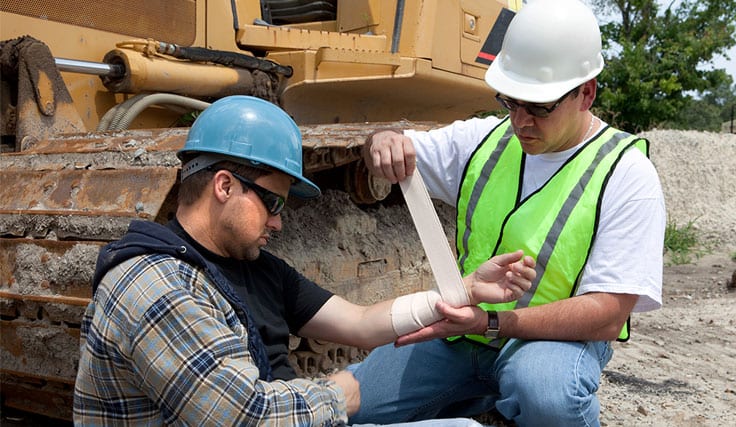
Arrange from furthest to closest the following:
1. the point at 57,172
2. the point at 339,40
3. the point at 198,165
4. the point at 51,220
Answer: the point at 339,40, the point at 57,172, the point at 51,220, the point at 198,165

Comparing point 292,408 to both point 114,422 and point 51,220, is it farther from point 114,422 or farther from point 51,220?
point 51,220

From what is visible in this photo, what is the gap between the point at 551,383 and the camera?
7.77ft

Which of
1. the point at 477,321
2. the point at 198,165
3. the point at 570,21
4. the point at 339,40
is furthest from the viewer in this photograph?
the point at 339,40

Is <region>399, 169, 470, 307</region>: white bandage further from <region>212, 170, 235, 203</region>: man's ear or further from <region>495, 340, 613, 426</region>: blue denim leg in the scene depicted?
<region>212, 170, 235, 203</region>: man's ear

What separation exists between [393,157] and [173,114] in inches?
75.8

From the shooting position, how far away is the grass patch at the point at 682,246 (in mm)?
11750

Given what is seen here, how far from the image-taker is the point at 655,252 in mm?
2451

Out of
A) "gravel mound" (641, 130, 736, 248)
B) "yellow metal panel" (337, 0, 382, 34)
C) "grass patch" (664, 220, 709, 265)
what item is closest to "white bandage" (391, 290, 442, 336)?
"yellow metal panel" (337, 0, 382, 34)

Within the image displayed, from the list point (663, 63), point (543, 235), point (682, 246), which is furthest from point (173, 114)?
point (663, 63)

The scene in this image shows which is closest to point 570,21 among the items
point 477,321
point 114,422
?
point 477,321

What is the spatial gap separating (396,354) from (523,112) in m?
0.98

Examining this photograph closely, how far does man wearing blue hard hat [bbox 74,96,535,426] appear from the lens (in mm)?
1782

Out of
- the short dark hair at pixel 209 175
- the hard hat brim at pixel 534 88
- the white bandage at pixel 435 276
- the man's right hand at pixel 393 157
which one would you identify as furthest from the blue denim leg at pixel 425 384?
the short dark hair at pixel 209 175

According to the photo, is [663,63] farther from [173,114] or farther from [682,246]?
[173,114]
